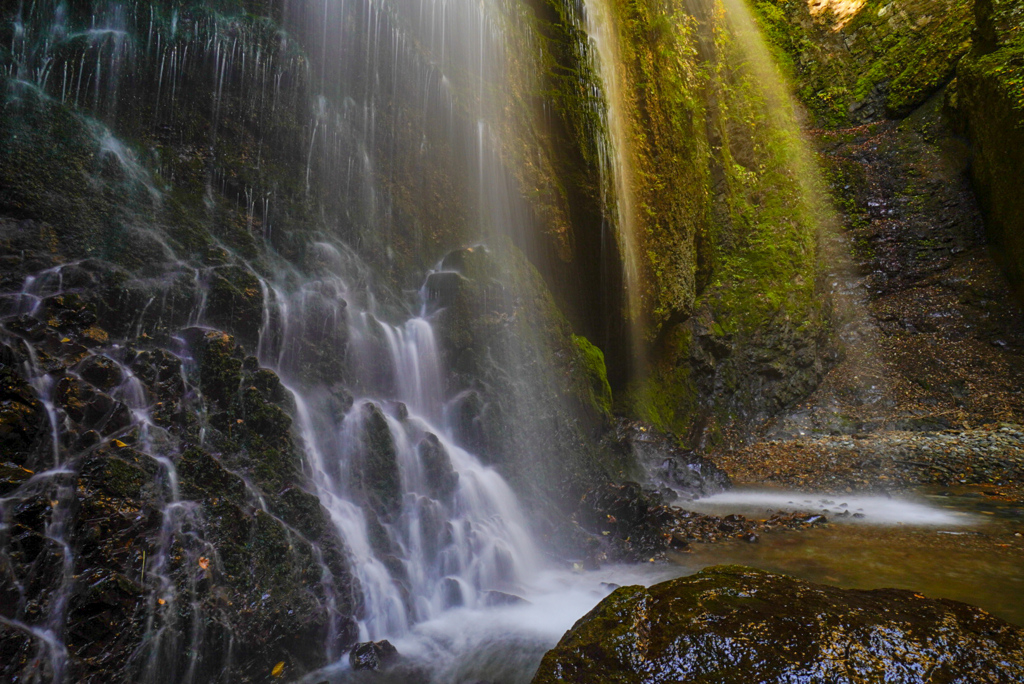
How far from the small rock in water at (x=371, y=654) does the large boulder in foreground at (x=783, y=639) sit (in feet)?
6.88

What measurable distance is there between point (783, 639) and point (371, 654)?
3.15 m

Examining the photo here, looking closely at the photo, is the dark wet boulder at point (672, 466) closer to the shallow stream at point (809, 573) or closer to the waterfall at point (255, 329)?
the shallow stream at point (809, 573)

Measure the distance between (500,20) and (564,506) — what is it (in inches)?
348

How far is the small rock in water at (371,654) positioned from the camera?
3938 mm

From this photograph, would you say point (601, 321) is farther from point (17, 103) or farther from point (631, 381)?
point (17, 103)

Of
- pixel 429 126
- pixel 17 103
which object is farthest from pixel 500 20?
pixel 17 103

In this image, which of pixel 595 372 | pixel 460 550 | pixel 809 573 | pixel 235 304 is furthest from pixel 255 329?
pixel 595 372

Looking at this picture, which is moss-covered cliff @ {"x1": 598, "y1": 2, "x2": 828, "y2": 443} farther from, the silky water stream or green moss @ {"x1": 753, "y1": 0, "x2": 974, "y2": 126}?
the silky water stream

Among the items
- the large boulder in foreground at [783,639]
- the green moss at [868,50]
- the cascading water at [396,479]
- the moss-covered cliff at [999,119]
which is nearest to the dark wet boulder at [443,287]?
the cascading water at [396,479]

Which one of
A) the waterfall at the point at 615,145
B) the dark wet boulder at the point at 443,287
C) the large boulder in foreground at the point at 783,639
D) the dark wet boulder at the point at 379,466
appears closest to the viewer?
the large boulder in foreground at the point at 783,639

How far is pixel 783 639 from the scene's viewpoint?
2.23 metres

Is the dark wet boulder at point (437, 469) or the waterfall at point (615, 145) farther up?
the waterfall at point (615, 145)

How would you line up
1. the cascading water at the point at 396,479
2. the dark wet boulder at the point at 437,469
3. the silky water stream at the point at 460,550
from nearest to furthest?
the silky water stream at the point at 460,550, the cascading water at the point at 396,479, the dark wet boulder at the point at 437,469

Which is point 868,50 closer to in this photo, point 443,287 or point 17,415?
point 443,287
